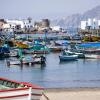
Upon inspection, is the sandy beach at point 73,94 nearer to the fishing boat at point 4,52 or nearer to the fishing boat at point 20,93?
the fishing boat at point 20,93

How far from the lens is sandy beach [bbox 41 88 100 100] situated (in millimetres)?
15681

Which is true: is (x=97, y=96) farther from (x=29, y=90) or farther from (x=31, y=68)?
(x=31, y=68)

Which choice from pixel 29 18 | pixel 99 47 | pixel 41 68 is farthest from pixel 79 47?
pixel 29 18

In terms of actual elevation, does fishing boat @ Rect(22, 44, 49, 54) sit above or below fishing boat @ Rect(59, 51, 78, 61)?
below

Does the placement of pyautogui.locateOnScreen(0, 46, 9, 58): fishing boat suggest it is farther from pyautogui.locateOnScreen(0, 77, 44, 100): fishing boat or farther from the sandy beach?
pyautogui.locateOnScreen(0, 77, 44, 100): fishing boat

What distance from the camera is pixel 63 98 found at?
1566cm

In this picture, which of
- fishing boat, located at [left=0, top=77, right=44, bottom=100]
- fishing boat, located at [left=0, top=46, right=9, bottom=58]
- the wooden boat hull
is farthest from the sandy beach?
fishing boat, located at [left=0, top=46, right=9, bottom=58]

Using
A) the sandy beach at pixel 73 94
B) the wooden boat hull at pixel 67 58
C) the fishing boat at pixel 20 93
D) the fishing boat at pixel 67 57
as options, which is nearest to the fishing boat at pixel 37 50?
the fishing boat at pixel 67 57

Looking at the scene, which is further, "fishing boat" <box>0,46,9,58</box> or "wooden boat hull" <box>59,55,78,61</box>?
"fishing boat" <box>0,46,9,58</box>

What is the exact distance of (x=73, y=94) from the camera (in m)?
16.4

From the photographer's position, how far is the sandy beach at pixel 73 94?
1568cm

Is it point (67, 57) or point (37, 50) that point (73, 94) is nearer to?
point (67, 57)

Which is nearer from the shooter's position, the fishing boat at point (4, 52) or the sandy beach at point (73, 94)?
the sandy beach at point (73, 94)

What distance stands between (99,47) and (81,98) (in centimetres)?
6022
